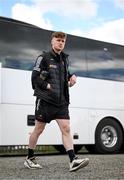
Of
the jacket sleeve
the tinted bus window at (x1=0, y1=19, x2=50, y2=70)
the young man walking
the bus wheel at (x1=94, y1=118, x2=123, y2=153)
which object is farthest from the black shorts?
the bus wheel at (x1=94, y1=118, x2=123, y2=153)

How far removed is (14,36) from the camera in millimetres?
13719

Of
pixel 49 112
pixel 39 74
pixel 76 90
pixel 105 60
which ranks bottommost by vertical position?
pixel 49 112

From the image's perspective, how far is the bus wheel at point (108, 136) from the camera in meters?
15.0

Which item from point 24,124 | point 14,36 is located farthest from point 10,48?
point 24,124

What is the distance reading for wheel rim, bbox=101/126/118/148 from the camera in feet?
50.2

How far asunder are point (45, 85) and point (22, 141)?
5.15 meters

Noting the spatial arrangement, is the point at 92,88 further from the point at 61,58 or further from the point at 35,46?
the point at 61,58

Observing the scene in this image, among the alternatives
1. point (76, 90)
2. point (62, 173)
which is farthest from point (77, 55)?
point (62, 173)

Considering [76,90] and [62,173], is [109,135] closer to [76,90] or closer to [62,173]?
[76,90]

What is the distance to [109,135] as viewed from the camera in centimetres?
1566

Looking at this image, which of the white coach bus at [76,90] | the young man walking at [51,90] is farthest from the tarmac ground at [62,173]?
the white coach bus at [76,90]

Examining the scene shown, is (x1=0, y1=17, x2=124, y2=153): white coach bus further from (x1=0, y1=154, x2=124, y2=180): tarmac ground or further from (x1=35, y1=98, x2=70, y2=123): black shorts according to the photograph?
(x1=35, y1=98, x2=70, y2=123): black shorts

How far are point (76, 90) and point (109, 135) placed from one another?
1811mm

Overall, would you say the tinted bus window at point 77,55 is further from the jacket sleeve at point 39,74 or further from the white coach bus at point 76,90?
the jacket sleeve at point 39,74
